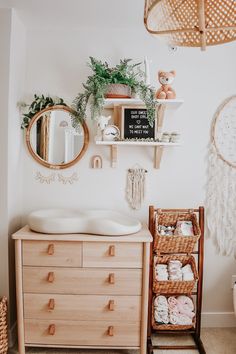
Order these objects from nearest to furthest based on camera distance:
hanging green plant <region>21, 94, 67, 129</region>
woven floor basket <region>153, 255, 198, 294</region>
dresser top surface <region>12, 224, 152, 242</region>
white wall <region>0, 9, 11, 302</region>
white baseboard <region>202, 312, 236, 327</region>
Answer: dresser top surface <region>12, 224, 152, 242</region>
white wall <region>0, 9, 11, 302</region>
woven floor basket <region>153, 255, 198, 294</region>
hanging green plant <region>21, 94, 67, 129</region>
white baseboard <region>202, 312, 236, 327</region>

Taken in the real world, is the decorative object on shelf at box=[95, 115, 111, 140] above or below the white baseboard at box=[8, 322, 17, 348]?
above

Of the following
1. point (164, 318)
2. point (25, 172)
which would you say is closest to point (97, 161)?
point (25, 172)

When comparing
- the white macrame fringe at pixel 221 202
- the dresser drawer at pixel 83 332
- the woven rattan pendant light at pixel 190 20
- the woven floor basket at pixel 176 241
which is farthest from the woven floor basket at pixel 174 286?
the woven rattan pendant light at pixel 190 20

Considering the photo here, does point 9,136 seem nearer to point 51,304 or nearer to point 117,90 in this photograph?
point 117,90

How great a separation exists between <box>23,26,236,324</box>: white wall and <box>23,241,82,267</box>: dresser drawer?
516 mm

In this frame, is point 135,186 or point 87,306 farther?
point 135,186

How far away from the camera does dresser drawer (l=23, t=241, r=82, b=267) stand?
228 centimetres

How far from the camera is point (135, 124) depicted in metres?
2.54

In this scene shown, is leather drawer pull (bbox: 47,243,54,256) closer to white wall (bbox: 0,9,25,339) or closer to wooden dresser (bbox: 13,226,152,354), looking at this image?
wooden dresser (bbox: 13,226,152,354)

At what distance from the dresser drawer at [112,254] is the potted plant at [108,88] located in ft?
3.01

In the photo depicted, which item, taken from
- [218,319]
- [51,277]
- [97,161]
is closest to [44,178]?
[97,161]

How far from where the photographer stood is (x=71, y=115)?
104 inches

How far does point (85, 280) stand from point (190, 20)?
1.78 m

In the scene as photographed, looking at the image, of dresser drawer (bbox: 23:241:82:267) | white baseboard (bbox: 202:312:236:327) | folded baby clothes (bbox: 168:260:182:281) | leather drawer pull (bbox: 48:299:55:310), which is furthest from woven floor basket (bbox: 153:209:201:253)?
leather drawer pull (bbox: 48:299:55:310)
